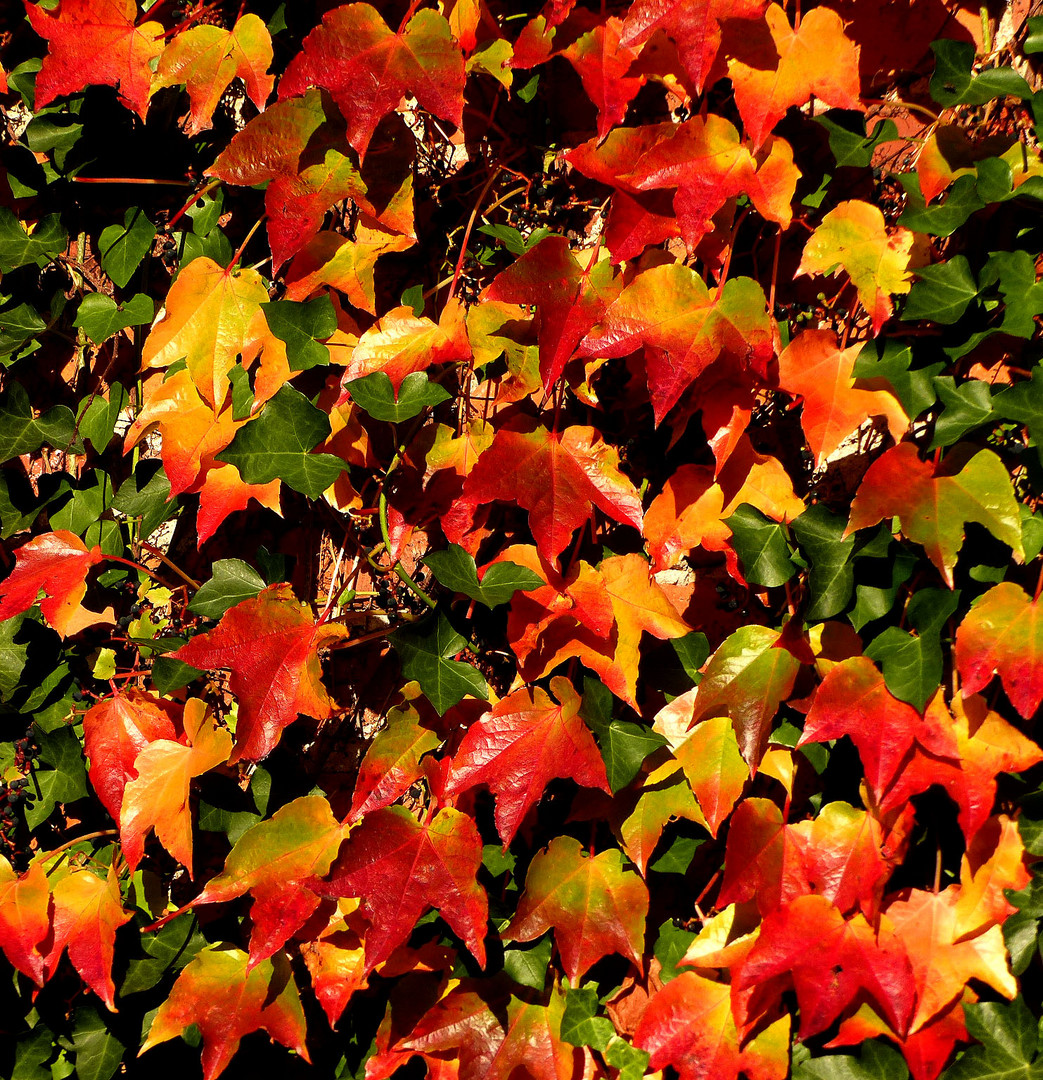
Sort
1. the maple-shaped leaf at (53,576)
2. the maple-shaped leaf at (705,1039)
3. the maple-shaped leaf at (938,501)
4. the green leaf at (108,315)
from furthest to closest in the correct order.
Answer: the green leaf at (108,315) < the maple-shaped leaf at (53,576) < the maple-shaped leaf at (705,1039) < the maple-shaped leaf at (938,501)

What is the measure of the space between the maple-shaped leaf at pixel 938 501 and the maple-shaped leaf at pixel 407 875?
2.35 ft

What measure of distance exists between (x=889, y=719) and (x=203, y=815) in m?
1.13

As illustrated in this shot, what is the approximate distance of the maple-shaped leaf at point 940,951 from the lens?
3.95 feet

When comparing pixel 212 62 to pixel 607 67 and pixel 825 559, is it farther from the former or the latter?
pixel 825 559

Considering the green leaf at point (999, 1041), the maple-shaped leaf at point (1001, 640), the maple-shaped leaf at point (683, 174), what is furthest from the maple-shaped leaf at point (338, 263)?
the green leaf at point (999, 1041)

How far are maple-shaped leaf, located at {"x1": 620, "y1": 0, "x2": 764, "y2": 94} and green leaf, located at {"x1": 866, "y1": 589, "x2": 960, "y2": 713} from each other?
2.41 ft

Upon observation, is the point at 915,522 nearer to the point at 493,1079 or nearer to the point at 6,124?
the point at 493,1079

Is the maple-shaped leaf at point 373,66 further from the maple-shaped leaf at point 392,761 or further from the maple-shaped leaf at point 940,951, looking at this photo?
→ the maple-shaped leaf at point 940,951

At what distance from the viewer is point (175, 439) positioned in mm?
1348

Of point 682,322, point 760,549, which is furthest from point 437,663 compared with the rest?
point 682,322

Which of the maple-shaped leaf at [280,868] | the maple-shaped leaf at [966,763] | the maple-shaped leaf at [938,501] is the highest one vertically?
the maple-shaped leaf at [938,501]

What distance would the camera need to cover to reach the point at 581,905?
4.25 feet

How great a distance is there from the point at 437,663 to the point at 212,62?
1.01 meters

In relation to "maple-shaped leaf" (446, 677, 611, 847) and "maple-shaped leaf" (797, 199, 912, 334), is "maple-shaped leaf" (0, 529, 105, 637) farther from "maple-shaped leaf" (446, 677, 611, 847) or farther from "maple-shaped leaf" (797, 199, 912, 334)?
"maple-shaped leaf" (797, 199, 912, 334)
